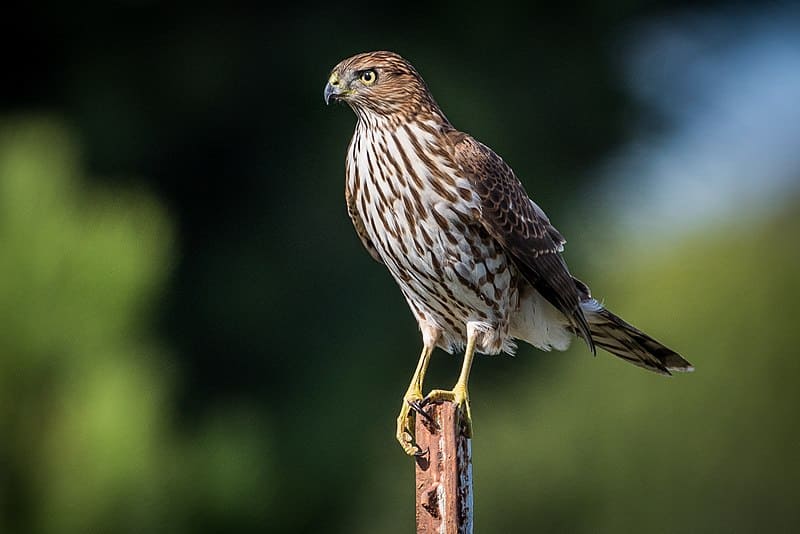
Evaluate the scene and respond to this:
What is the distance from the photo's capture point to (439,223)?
3.10 meters

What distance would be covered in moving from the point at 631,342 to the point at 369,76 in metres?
1.27

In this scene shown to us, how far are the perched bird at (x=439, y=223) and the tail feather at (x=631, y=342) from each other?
0.55 ft

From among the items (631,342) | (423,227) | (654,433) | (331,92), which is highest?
(331,92)

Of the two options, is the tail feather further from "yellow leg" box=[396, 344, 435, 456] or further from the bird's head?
the bird's head

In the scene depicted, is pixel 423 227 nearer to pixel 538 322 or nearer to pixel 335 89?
pixel 335 89

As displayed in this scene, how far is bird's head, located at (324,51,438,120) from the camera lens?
10.7 feet

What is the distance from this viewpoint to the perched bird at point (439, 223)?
10.2 feet

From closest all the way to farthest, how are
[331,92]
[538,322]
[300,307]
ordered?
[331,92] < [538,322] < [300,307]

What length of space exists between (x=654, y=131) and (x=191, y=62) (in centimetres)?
335

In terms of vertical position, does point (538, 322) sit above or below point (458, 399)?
above

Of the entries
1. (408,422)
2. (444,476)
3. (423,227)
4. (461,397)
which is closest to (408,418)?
(408,422)

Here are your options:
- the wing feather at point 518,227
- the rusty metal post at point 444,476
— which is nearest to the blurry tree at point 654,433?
the wing feather at point 518,227

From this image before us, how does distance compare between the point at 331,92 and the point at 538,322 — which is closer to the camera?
the point at 331,92

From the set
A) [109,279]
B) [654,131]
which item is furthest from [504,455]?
[109,279]
